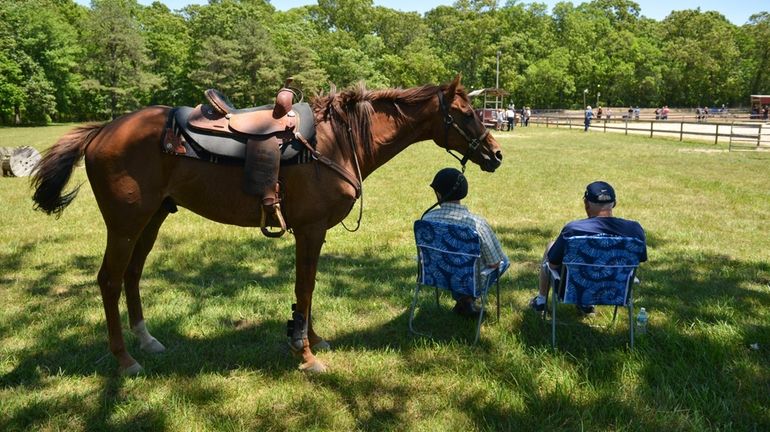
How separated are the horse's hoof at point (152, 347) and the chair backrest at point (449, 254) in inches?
90.1

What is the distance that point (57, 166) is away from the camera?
12.3ft

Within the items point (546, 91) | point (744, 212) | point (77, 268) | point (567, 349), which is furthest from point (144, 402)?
point (546, 91)

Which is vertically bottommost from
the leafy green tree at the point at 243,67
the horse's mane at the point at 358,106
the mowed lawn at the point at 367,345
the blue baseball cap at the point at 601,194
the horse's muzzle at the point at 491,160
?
the mowed lawn at the point at 367,345

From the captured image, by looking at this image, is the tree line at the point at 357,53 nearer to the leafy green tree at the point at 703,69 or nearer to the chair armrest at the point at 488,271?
the leafy green tree at the point at 703,69

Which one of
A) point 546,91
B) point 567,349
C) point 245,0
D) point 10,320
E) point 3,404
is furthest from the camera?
point 245,0

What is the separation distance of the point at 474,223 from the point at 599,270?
105 centimetres

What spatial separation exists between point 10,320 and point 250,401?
284 centimetres

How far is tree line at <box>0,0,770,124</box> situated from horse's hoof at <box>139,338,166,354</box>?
39.3 metres

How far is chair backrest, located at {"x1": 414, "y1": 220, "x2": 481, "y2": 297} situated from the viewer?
403 centimetres

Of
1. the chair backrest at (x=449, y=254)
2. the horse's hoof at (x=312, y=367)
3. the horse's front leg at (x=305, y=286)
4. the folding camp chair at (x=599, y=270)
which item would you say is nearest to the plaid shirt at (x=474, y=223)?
the chair backrest at (x=449, y=254)

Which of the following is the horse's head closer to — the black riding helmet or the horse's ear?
the horse's ear

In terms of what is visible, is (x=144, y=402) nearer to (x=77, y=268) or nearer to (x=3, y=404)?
(x=3, y=404)

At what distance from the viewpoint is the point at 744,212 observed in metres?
9.19

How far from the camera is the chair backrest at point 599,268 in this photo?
12.6 ft
